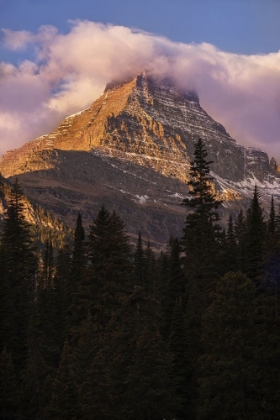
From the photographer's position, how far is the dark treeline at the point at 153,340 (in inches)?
1524

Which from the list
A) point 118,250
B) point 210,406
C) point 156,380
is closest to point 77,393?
point 156,380

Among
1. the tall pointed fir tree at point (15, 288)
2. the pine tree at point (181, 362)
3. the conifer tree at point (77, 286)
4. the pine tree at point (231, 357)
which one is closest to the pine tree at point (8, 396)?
the conifer tree at point (77, 286)

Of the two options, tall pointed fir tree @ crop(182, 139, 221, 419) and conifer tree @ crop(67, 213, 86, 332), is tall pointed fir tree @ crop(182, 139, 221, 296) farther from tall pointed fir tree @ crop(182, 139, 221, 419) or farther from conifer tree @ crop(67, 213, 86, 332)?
conifer tree @ crop(67, 213, 86, 332)

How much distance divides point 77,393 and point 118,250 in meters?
15.7

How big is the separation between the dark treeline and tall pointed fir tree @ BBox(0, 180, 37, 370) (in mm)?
146

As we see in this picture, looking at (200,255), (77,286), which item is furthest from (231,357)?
(77,286)

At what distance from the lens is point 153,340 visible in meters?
40.9

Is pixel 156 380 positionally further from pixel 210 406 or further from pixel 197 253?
pixel 197 253

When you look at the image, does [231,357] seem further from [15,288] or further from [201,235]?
[15,288]

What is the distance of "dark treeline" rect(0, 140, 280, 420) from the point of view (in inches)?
1524

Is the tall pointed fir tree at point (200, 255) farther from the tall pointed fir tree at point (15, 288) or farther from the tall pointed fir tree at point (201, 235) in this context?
the tall pointed fir tree at point (15, 288)

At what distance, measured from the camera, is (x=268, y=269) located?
43.5 meters

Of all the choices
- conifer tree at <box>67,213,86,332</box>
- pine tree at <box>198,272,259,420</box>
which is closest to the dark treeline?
pine tree at <box>198,272,259,420</box>

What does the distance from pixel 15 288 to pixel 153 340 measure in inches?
1003
